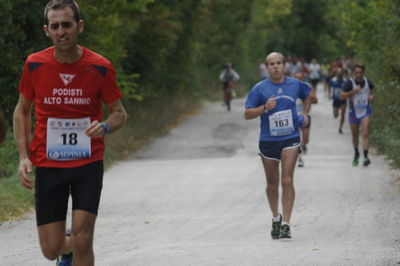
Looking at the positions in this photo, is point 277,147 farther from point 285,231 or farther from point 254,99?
point 285,231

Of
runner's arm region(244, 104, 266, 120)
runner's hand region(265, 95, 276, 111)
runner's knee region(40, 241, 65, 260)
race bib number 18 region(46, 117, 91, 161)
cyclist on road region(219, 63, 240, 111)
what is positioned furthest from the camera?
cyclist on road region(219, 63, 240, 111)

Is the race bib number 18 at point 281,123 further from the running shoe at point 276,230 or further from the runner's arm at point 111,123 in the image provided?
the runner's arm at point 111,123

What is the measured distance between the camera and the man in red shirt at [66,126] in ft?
20.3

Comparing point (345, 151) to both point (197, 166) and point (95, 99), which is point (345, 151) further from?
point (95, 99)

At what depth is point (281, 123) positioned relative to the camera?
10.4 meters

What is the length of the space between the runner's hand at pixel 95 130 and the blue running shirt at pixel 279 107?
4.40 metres

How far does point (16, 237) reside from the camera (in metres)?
10.9

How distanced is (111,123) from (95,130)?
0.48 feet

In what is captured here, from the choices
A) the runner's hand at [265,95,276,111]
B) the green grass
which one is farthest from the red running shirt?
the green grass

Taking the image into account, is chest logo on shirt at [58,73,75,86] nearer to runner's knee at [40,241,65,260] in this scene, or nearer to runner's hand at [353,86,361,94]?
runner's knee at [40,241,65,260]

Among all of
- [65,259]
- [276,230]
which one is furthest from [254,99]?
[65,259]

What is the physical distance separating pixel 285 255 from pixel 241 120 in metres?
25.0

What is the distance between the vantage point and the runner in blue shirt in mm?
10391

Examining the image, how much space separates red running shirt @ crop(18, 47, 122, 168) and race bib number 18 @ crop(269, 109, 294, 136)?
426 cm
